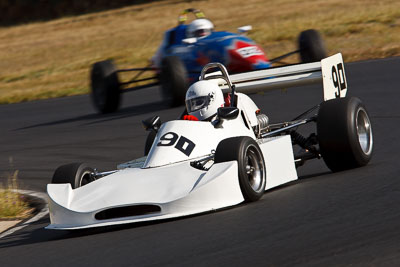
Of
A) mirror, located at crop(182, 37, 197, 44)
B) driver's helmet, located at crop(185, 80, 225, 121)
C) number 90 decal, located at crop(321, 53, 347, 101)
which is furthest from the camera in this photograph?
mirror, located at crop(182, 37, 197, 44)

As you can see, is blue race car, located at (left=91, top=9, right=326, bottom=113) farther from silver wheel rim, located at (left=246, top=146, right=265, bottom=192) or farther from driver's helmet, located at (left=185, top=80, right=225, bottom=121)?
silver wheel rim, located at (left=246, top=146, right=265, bottom=192)

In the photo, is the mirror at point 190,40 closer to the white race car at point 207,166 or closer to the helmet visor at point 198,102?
the white race car at point 207,166

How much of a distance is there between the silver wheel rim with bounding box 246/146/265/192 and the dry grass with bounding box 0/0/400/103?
14.2 metres

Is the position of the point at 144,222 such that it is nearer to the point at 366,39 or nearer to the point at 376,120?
the point at 376,120

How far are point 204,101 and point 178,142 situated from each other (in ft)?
2.44

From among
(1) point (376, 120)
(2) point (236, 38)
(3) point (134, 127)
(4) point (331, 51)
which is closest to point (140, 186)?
(1) point (376, 120)

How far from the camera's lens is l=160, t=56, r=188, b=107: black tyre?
17.0m

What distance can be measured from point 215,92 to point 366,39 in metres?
17.0

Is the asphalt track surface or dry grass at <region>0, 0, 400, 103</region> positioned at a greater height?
the asphalt track surface

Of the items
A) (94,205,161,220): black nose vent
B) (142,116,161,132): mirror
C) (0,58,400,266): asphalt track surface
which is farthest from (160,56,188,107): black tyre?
(94,205,161,220): black nose vent

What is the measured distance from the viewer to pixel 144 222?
772 centimetres

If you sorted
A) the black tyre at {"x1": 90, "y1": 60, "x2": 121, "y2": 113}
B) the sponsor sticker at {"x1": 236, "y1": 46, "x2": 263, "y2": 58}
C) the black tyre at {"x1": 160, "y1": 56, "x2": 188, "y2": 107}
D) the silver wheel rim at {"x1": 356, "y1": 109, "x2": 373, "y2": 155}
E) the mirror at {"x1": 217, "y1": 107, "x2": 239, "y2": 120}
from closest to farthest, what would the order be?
the mirror at {"x1": 217, "y1": 107, "x2": 239, "y2": 120}, the silver wheel rim at {"x1": 356, "y1": 109, "x2": 373, "y2": 155}, the black tyre at {"x1": 160, "y1": 56, "x2": 188, "y2": 107}, the sponsor sticker at {"x1": 236, "y1": 46, "x2": 263, "y2": 58}, the black tyre at {"x1": 90, "y1": 60, "x2": 121, "y2": 113}

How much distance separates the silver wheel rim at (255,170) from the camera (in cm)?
789

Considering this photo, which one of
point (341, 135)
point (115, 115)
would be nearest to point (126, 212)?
point (341, 135)
